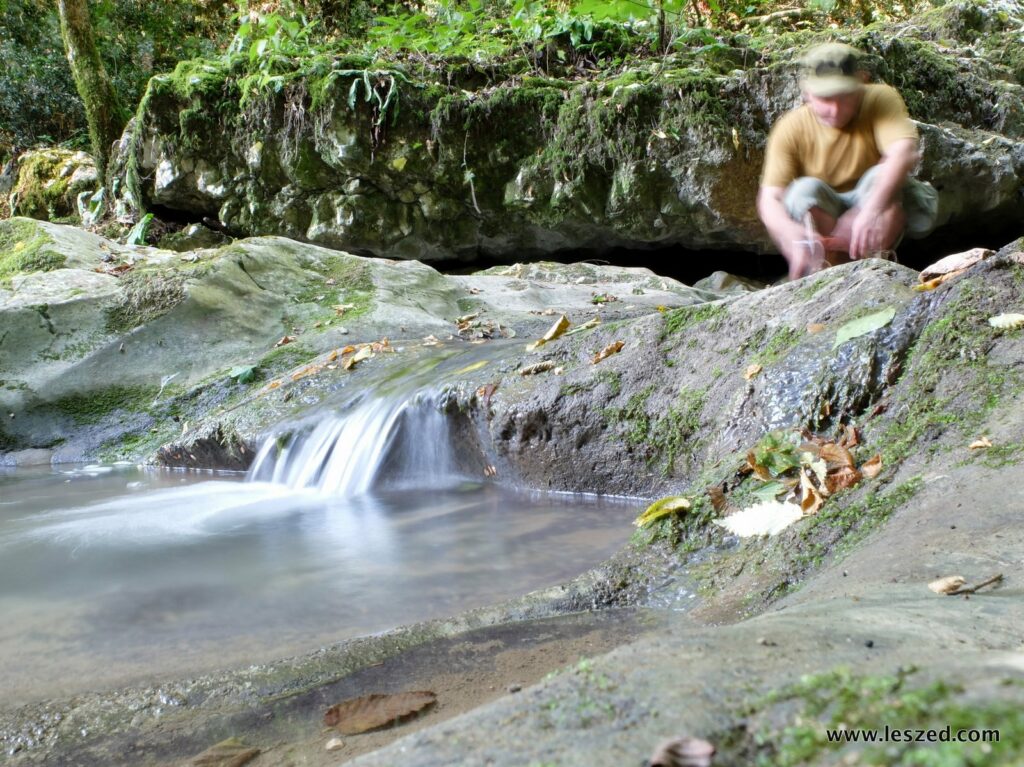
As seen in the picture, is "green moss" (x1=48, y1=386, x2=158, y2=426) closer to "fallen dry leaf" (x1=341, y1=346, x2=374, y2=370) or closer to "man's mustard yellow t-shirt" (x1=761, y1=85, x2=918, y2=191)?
"fallen dry leaf" (x1=341, y1=346, x2=374, y2=370)

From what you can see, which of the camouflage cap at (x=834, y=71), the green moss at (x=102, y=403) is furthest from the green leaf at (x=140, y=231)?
the camouflage cap at (x=834, y=71)

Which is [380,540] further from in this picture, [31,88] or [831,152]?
[31,88]

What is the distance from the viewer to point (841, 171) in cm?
371

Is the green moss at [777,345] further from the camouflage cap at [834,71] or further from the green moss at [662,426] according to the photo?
the camouflage cap at [834,71]

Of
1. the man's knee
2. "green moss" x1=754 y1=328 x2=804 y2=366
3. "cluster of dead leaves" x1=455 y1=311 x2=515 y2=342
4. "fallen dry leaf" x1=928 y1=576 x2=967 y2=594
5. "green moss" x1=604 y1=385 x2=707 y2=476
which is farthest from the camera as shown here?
"cluster of dead leaves" x1=455 y1=311 x2=515 y2=342

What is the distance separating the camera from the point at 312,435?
4.96 m

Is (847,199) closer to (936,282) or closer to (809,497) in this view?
(936,282)

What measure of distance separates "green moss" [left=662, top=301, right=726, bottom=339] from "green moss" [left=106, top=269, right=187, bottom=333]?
4.51 m

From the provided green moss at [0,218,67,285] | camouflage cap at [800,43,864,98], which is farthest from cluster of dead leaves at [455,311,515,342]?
green moss at [0,218,67,285]

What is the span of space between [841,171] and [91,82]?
11.6 metres

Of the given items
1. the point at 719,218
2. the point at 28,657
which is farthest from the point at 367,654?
the point at 719,218

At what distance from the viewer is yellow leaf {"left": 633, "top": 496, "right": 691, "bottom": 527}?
8.36 feet

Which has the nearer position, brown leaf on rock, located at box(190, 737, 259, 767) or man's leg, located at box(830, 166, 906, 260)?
brown leaf on rock, located at box(190, 737, 259, 767)

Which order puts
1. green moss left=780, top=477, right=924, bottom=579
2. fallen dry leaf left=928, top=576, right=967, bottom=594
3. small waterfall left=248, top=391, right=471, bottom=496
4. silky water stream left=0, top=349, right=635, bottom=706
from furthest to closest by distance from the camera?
small waterfall left=248, top=391, right=471, bottom=496, silky water stream left=0, top=349, right=635, bottom=706, green moss left=780, top=477, right=924, bottom=579, fallen dry leaf left=928, top=576, right=967, bottom=594
